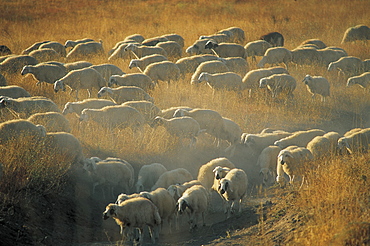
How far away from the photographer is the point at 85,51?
19.6 meters

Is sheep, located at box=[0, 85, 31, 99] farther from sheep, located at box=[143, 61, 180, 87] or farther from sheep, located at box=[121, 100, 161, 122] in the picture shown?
sheep, located at box=[143, 61, 180, 87]

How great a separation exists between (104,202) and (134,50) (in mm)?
10379

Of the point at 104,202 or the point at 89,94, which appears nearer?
the point at 104,202

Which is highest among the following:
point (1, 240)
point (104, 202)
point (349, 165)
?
point (349, 165)

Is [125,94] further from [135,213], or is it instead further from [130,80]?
[135,213]

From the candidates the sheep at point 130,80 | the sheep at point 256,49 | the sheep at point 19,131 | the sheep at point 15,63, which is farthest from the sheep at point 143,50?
the sheep at point 19,131

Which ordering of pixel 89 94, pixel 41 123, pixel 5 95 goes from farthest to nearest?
pixel 89 94, pixel 5 95, pixel 41 123

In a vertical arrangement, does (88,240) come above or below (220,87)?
below

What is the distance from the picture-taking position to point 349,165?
7.89m

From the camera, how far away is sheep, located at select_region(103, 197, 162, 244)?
7.16 m

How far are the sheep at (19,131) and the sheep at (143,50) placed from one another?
9732 millimetres

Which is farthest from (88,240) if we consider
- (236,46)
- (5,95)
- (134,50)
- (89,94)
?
(236,46)

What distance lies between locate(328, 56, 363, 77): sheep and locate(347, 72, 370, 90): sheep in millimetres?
1455

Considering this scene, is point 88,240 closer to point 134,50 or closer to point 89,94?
point 89,94
